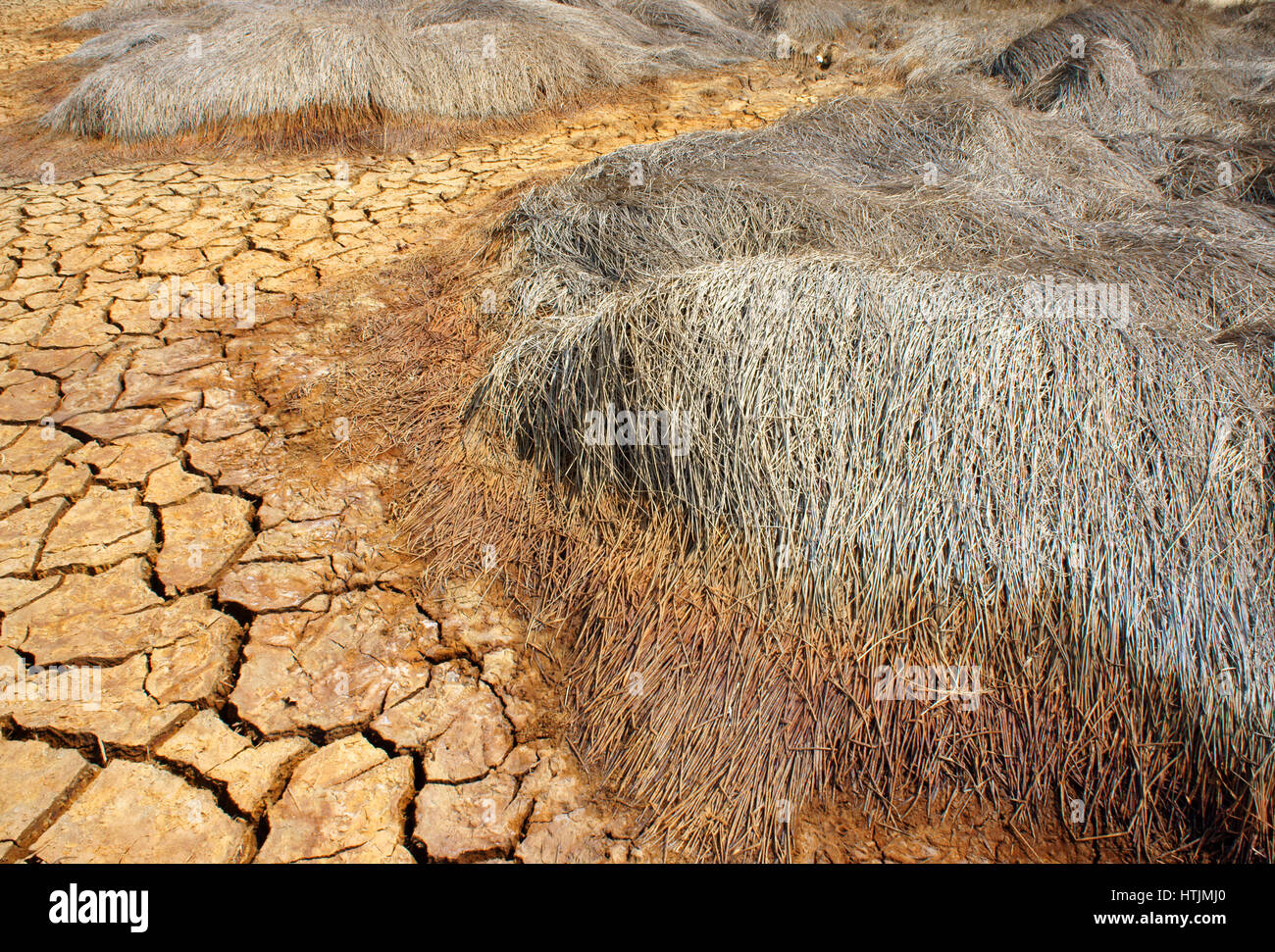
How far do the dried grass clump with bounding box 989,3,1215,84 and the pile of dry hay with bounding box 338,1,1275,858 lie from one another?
3736 millimetres

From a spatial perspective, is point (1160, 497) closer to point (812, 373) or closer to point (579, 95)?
point (812, 373)

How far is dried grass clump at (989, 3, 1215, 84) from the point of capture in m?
5.53

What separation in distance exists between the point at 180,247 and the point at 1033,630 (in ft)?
14.1

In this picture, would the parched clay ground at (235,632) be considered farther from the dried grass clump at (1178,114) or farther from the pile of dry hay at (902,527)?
the dried grass clump at (1178,114)

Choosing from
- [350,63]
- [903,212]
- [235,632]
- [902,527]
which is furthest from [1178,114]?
[235,632]

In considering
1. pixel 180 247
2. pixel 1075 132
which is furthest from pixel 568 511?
pixel 1075 132

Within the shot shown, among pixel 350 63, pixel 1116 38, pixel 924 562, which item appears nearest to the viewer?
pixel 924 562

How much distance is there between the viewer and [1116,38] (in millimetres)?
5961

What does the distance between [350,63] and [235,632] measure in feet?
16.2

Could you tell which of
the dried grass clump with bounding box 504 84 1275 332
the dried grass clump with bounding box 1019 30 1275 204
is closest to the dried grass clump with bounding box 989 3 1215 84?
the dried grass clump with bounding box 1019 30 1275 204

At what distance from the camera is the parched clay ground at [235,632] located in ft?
5.29

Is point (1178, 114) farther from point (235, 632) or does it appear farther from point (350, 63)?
point (235, 632)

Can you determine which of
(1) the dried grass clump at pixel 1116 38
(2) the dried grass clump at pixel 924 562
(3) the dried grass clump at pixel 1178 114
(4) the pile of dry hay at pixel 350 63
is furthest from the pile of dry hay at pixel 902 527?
(4) the pile of dry hay at pixel 350 63

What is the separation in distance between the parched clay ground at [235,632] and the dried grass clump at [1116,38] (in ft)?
17.2
